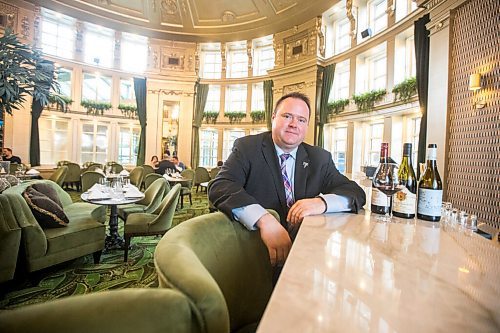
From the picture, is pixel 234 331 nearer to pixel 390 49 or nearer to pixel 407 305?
pixel 407 305

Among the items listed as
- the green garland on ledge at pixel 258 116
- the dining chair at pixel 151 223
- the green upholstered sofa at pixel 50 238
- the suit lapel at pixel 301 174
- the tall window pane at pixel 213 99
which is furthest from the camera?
the tall window pane at pixel 213 99

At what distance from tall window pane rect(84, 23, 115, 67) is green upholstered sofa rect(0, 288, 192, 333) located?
38.6 ft

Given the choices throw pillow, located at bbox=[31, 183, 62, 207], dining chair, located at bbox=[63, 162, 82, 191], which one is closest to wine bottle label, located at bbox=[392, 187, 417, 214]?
throw pillow, located at bbox=[31, 183, 62, 207]

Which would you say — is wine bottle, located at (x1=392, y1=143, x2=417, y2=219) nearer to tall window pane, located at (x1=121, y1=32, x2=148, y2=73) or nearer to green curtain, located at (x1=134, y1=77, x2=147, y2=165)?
green curtain, located at (x1=134, y1=77, x2=147, y2=165)

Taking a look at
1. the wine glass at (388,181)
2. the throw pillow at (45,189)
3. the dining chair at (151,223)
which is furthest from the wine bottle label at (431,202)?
the throw pillow at (45,189)

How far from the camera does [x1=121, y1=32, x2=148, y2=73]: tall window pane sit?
35.1 feet

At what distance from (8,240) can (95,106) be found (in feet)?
29.6

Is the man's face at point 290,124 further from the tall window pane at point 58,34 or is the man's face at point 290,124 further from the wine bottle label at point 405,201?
the tall window pane at point 58,34

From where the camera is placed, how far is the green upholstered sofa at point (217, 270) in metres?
0.44

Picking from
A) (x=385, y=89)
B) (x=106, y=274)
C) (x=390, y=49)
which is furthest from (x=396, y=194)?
(x=390, y=49)

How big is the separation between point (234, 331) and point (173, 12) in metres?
12.1

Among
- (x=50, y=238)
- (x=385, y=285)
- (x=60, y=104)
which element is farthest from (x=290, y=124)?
(x=60, y=104)

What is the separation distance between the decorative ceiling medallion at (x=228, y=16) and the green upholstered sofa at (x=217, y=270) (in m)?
11.2

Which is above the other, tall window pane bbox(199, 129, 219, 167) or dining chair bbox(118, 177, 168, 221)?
tall window pane bbox(199, 129, 219, 167)
